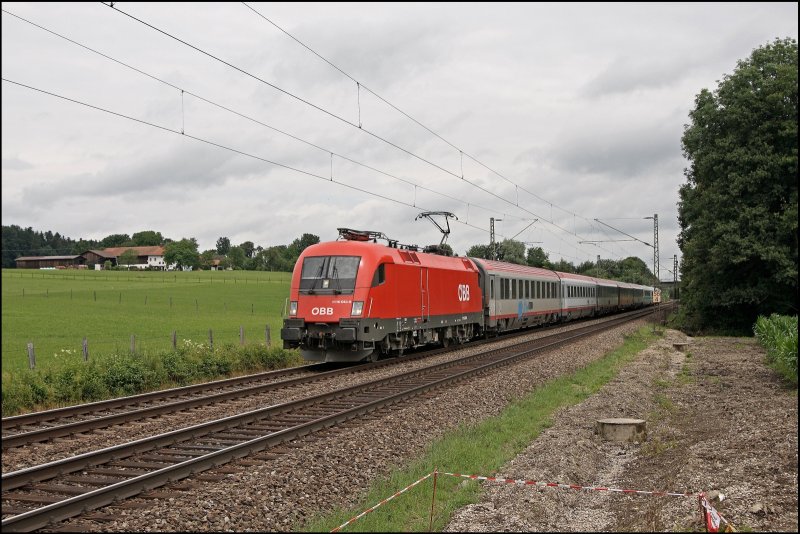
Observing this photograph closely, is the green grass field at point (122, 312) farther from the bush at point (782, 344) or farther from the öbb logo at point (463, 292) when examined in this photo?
the bush at point (782, 344)

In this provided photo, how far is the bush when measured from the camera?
55.0 ft

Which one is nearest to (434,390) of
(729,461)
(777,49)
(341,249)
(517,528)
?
(341,249)

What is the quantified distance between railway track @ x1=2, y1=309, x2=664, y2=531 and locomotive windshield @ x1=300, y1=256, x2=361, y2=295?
5065mm

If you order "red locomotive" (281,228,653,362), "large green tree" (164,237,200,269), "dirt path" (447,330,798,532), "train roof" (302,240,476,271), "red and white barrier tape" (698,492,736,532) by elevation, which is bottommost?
"dirt path" (447,330,798,532)

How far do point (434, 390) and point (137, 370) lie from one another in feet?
23.5

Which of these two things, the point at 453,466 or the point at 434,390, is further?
the point at 434,390

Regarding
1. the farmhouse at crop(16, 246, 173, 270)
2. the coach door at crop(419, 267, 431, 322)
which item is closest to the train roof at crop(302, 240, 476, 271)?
the coach door at crop(419, 267, 431, 322)

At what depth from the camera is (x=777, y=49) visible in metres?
33.8

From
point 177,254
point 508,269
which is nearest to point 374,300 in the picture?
point 508,269

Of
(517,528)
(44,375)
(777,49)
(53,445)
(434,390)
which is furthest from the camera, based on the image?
(777,49)

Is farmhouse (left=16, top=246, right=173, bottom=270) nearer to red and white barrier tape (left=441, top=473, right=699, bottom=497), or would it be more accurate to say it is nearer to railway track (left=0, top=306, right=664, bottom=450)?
railway track (left=0, top=306, right=664, bottom=450)

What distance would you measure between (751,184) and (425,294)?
729 inches

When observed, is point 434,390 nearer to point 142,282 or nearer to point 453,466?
point 453,466

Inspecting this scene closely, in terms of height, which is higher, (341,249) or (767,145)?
(767,145)
